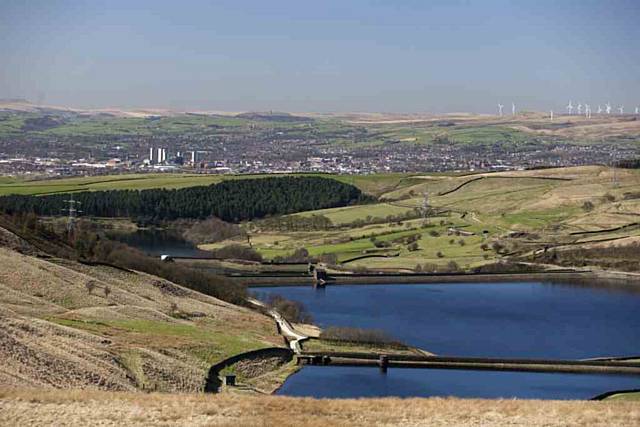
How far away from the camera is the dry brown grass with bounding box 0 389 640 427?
1535 cm

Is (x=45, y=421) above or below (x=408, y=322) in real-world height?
above

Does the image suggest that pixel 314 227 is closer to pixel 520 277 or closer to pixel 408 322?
pixel 520 277

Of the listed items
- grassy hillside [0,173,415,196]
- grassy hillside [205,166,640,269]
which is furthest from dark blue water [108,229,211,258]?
grassy hillside [0,173,415,196]

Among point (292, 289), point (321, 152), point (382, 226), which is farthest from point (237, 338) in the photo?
point (321, 152)

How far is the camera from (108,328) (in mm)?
29484

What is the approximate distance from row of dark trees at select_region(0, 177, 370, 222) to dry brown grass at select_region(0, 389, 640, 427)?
71.8 m

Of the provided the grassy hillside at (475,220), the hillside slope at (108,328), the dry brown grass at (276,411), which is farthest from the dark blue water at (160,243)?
the dry brown grass at (276,411)

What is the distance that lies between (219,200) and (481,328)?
53.1 meters

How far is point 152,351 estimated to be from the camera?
26953mm

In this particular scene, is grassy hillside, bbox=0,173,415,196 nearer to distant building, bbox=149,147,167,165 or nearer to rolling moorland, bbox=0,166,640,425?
rolling moorland, bbox=0,166,640,425

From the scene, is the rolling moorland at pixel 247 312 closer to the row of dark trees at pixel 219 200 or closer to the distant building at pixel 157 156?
the row of dark trees at pixel 219 200

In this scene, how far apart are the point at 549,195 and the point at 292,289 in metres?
37.9

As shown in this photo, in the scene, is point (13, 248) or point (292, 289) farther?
point (292, 289)

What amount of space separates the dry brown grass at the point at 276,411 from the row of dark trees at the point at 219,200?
71839 mm
